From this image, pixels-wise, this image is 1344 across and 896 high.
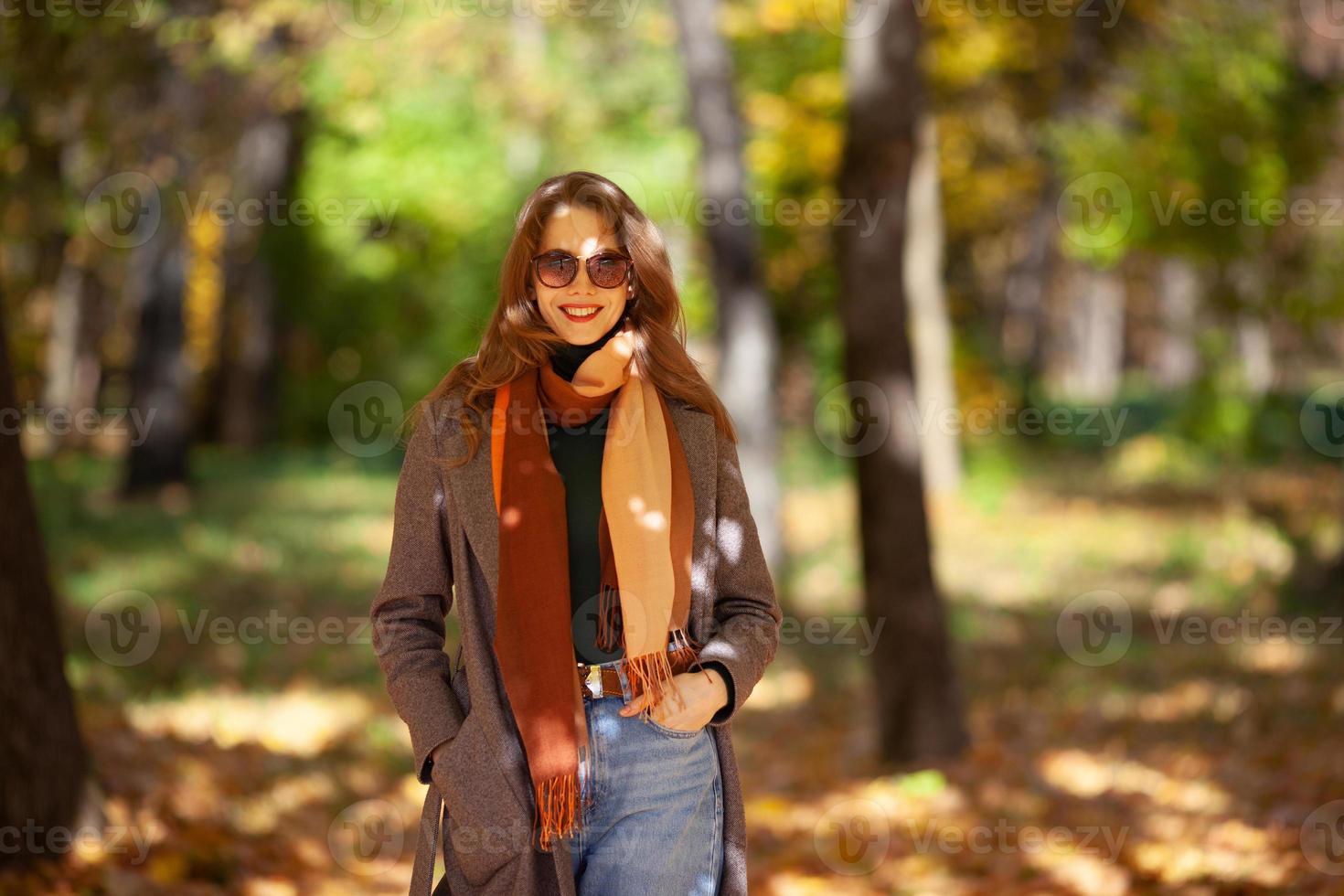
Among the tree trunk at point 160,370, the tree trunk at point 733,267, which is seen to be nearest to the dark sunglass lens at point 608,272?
the tree trunk at point 733,267

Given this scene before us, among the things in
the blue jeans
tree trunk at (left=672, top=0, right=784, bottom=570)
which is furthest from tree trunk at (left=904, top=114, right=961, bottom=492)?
the blue jeans

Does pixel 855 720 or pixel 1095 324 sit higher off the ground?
pixel 855 720

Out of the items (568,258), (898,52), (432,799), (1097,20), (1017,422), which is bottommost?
(1017,422)

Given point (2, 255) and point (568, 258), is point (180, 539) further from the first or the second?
point (2, 255)

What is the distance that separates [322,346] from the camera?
25.6m

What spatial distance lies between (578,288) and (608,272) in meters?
0.07

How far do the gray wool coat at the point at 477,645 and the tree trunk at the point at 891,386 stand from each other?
4.38 metres

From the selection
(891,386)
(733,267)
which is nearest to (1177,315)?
(733,267)

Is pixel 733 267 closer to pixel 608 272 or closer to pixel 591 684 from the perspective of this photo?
pixel 608 272

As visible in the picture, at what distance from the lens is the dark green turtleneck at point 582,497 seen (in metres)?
2.58

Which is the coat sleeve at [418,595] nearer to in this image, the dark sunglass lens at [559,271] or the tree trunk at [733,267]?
the dark sunglass lens at [559,271]

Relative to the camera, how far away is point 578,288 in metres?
2.63

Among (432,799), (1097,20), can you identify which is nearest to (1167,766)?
(432,799)

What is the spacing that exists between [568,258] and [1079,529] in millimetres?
13704
